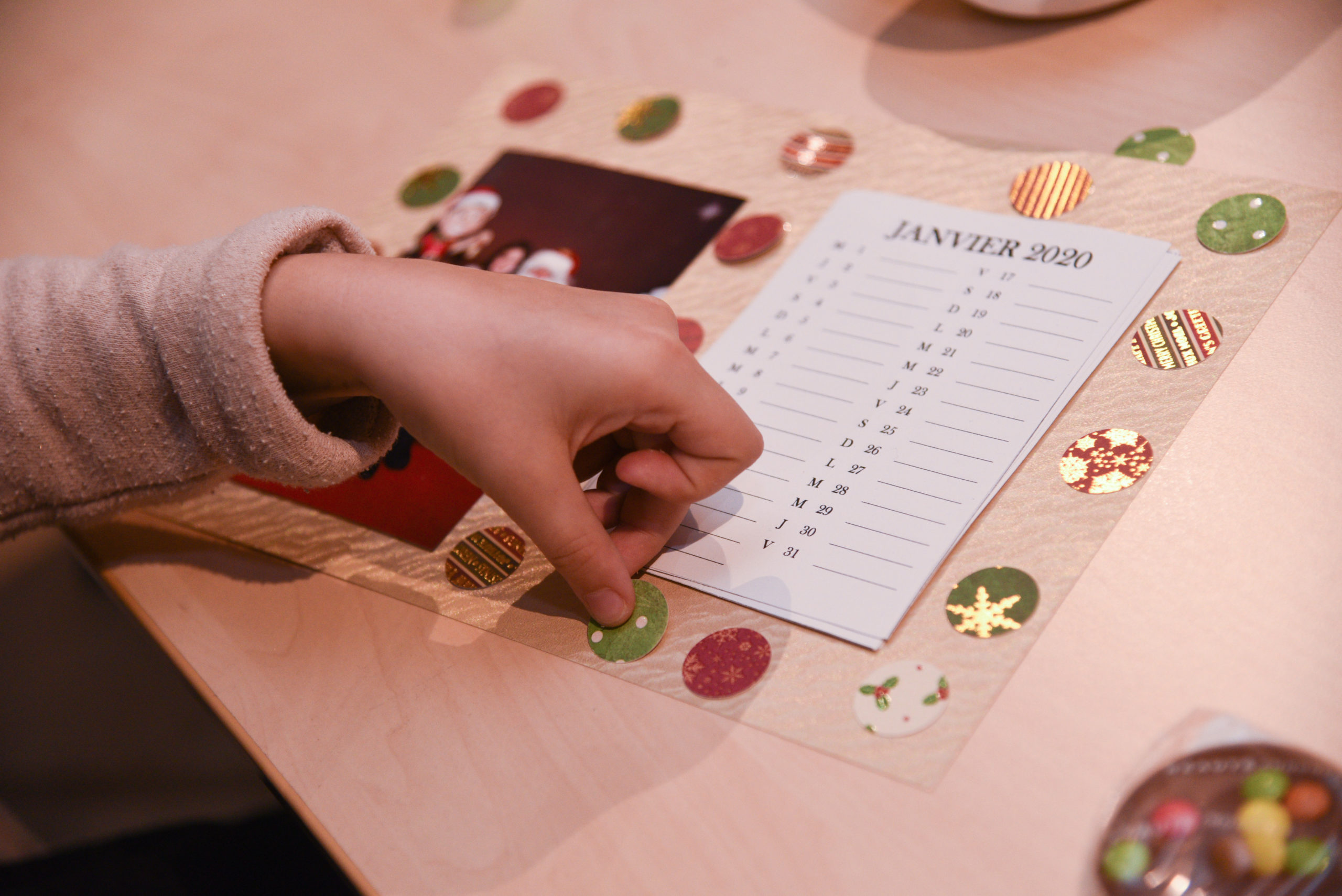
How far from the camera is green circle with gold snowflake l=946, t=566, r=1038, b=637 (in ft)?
1.49

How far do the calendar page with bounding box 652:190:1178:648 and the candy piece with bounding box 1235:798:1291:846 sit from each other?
156mm

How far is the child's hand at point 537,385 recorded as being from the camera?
46 centimetres

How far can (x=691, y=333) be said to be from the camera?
0.63m

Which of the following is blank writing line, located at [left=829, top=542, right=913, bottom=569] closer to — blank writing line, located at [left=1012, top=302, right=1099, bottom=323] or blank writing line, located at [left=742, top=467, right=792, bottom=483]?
blank writing line, located at [left=742, top=467, right=792, bottom=483]

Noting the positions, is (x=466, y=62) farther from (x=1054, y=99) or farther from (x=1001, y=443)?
(x=1001, y=443)

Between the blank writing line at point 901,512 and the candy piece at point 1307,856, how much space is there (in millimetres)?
192

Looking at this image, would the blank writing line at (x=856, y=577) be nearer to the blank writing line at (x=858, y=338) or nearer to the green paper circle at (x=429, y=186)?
the blank writing line at (x=858, y=338)

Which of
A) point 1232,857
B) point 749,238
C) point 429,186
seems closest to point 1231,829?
point 1232,857

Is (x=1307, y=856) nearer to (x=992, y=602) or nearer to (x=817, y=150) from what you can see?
(x=992, y=602)

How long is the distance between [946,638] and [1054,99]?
0.42 m

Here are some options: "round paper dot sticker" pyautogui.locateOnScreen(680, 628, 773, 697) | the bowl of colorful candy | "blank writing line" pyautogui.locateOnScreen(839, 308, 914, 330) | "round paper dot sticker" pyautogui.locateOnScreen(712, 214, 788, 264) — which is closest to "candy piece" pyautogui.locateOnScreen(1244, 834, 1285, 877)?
the bowl of colorful candy

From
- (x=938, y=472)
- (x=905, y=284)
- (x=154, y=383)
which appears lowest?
(x=154, y=383)

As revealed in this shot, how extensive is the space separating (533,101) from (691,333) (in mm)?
342

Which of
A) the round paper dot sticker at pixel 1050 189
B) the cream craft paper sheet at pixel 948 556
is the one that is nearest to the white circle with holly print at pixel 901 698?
→ the cream craft paper sheet at pixel 948 556
